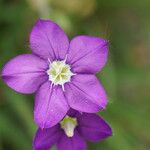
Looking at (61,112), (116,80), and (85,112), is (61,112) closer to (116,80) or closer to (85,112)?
(85,112)

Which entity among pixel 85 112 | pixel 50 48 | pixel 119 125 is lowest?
pixel 119 125

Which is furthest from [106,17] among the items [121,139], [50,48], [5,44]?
[50,48]

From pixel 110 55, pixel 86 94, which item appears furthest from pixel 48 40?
pixel 110 55

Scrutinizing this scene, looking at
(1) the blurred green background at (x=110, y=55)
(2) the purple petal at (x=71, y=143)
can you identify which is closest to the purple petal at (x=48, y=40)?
(2) the purple petal at (x=71, y=143)

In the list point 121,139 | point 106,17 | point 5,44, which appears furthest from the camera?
point 106,17

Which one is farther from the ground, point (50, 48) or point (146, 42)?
point (50, 48)

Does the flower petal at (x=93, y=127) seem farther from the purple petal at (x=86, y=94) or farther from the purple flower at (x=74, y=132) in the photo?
the purple petal at (x=86, y=94)
